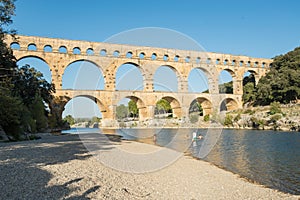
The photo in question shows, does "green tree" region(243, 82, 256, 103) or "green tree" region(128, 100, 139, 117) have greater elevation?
"green tree" region(243, 82, 256, 103)

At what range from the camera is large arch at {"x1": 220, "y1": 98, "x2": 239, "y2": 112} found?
139 ft

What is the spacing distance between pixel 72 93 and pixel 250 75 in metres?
33.1

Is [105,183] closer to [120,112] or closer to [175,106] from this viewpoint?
[175,106]

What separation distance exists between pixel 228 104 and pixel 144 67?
1574 cm

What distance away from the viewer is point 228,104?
43.4 meters

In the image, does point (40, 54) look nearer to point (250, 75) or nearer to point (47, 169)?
point (47, 169)

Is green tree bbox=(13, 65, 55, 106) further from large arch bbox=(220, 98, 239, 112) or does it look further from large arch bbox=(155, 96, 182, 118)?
large arch bbox=(220, 98, 239, 112)


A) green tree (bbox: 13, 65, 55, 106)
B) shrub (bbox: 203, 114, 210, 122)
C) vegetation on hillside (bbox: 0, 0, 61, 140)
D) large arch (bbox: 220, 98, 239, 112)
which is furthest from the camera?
large arch (bbox: 220, 98, 239, 112)

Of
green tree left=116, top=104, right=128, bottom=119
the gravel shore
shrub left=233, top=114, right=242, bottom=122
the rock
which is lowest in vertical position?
the gravel shore

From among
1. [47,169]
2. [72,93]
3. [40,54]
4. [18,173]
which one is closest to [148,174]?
[47,169]

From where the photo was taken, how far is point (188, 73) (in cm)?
4047

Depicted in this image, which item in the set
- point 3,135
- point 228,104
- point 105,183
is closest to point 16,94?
point 3,135

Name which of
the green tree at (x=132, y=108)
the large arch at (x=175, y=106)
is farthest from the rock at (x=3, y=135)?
the green tree at (x=132, y=108)

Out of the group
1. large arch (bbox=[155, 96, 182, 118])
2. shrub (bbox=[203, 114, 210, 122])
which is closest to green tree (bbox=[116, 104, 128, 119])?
large arch (bbox=[155, 96, 182, 118])
